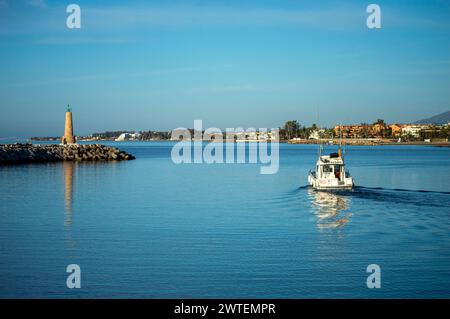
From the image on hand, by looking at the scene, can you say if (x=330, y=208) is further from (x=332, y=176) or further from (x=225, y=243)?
(x=225, y=243)

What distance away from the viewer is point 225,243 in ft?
51.0

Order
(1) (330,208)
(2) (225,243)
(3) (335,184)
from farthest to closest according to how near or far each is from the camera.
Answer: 1. (3) (335,184)
2. (1) (330,208)
3. (2) (225,243)

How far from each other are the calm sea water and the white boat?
848 mm

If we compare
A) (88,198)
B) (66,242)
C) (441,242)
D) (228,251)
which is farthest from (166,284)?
(88,198)

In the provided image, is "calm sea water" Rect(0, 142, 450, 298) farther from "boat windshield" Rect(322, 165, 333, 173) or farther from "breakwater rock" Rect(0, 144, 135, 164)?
A: "breakwater rock" Rect(0, 144, 135, 164)

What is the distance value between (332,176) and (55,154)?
144ft

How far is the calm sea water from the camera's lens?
11406 mm

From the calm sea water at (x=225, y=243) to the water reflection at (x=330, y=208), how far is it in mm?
45

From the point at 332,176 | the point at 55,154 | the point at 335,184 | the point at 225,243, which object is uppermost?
the point at 55,154

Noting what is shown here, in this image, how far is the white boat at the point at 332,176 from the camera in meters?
29.9

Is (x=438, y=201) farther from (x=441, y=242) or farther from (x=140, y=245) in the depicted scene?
(x=140, y=245)

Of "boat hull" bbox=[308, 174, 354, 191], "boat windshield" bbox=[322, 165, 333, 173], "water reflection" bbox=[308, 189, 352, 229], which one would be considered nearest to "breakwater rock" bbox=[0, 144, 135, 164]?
"boat windshield" bbox=[322, 165, 333, 173]

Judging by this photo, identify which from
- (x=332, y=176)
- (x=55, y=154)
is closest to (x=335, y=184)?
(x=332, y=176)

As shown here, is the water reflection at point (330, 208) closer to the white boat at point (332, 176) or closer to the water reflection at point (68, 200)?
the white boat at point (332, 176)
